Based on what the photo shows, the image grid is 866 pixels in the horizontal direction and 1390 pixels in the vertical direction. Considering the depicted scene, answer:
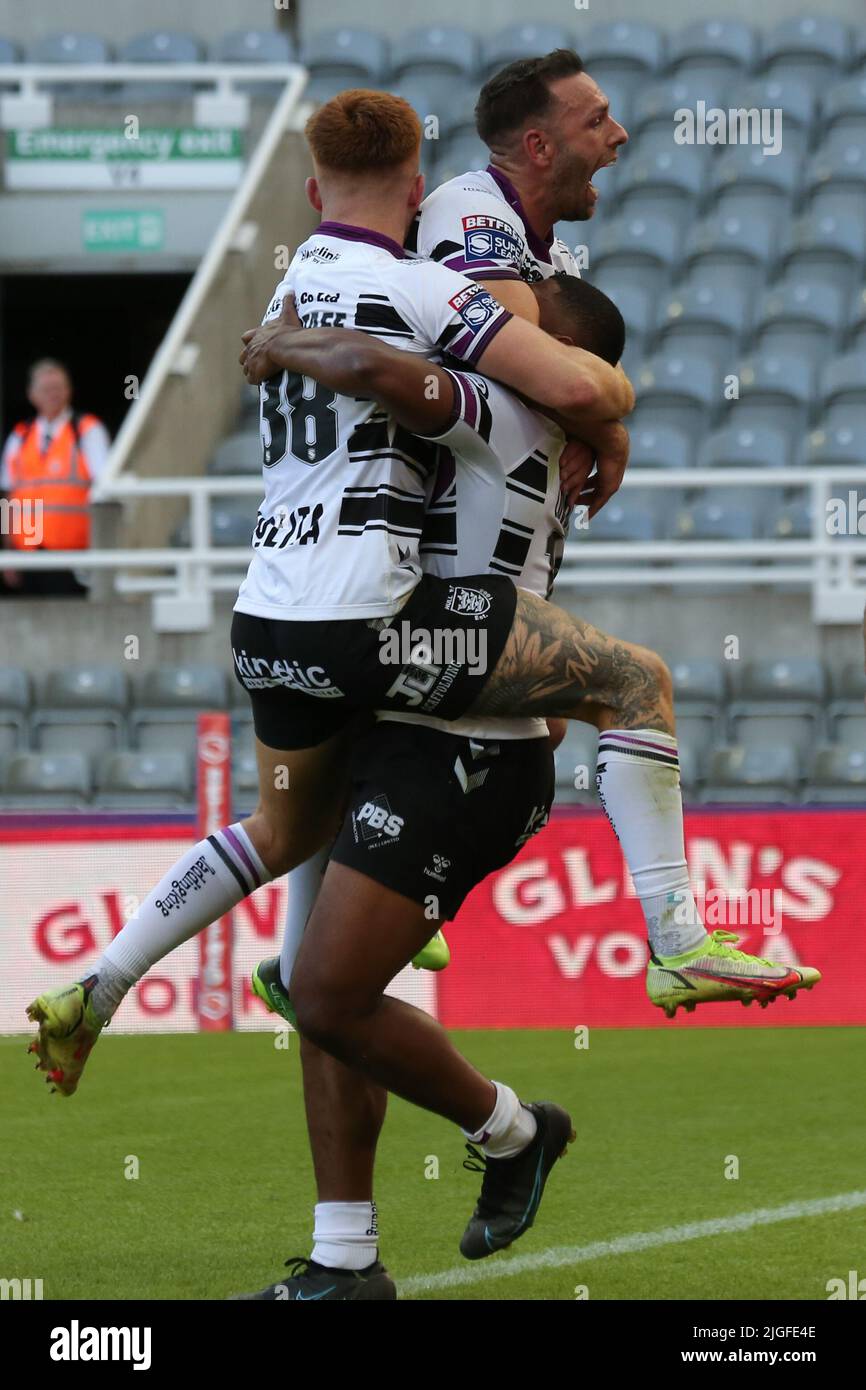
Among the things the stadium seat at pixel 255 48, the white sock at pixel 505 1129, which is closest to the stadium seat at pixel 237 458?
the stadium seat at pixel 255 48

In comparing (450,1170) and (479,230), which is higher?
(479,230)

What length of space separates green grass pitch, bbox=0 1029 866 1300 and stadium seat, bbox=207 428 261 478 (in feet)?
17.2

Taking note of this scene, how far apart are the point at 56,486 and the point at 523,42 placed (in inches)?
237

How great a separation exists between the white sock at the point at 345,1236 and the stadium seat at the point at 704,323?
35.1 ft

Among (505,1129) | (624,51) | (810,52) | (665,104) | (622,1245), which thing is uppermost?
(624,51)

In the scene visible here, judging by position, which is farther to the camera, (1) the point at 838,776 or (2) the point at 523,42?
(2) the point at 523,42

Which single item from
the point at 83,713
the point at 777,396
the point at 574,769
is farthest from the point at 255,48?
the point at 574,769

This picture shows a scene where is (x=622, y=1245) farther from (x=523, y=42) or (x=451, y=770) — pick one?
(x=523, y=42)

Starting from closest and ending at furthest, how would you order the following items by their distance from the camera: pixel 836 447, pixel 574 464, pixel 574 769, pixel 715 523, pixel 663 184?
1. pixel 574 464
2. pixel 574 769
3. pixel 715 523
4. pixel 836 447
5. pixel 663 184

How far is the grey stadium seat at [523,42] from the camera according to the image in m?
16.6

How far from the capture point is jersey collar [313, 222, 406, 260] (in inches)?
161

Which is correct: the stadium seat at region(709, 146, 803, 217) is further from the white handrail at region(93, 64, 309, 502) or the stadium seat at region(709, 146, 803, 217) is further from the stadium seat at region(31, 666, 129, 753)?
the stadium seat at region(31, 666, 129, 753)

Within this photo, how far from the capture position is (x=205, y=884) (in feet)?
14.4

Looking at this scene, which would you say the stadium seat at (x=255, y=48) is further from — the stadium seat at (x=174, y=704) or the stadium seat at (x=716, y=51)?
the stadium seat at (x=174, y=704)
